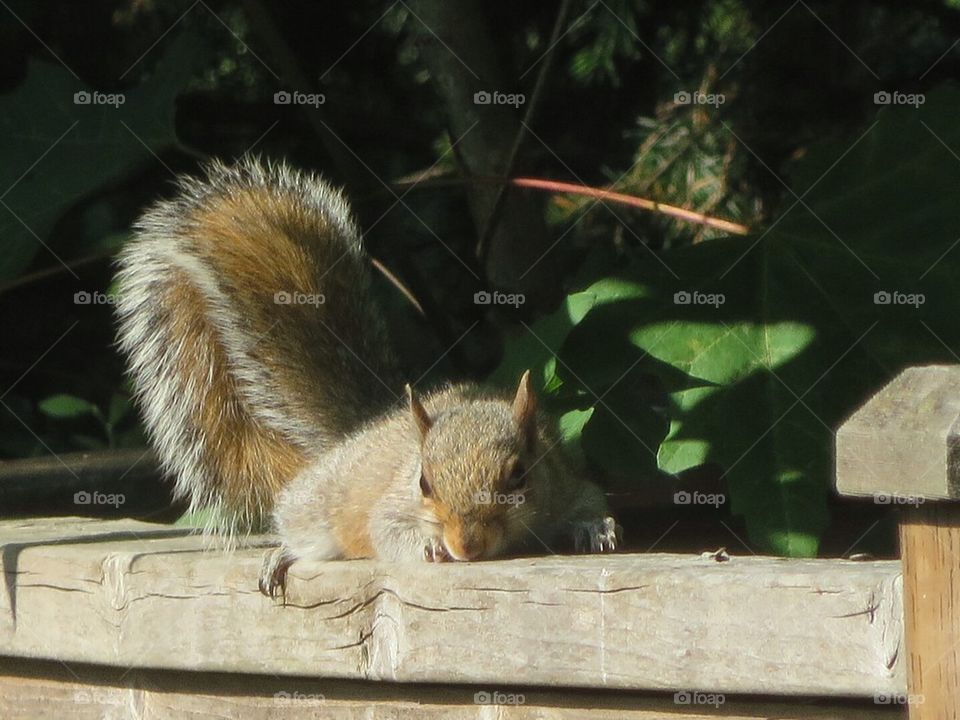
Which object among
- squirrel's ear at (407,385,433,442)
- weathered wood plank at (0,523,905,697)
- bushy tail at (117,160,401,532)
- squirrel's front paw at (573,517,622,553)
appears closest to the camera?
weathered wood plank at (0,523,905,697)

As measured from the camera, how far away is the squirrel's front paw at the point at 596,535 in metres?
1.32

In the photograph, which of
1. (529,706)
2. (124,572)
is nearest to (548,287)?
(124,572)

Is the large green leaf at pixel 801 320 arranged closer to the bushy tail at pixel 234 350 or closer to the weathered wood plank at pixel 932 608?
the weathered wood plank at pixel 932 608

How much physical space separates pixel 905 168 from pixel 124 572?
0.83 meters

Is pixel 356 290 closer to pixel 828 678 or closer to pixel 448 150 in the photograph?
Result: pixel 448 150

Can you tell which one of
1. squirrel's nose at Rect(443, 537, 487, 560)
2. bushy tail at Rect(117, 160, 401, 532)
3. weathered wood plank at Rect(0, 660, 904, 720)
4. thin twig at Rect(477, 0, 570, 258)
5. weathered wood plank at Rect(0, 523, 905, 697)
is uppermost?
thin twig at Rect(477, 0, 570, 258)

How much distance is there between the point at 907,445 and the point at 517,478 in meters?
0.68

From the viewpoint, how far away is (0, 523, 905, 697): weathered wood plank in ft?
2.85

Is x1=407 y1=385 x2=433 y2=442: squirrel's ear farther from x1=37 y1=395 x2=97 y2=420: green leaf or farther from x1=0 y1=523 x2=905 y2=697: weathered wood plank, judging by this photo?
x1=37 y1=395 x2=97 y2=420: green leaf

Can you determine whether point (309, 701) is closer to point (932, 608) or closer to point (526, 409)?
point (526, 409)

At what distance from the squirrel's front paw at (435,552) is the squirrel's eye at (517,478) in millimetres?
97

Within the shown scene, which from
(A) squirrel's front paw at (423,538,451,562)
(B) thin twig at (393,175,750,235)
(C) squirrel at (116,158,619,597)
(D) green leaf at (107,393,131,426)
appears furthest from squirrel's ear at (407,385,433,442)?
(D) green leaf at (107,393,131,426)

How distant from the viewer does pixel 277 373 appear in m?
1.70

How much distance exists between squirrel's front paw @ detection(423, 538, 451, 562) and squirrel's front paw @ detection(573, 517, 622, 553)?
0.46 feet
